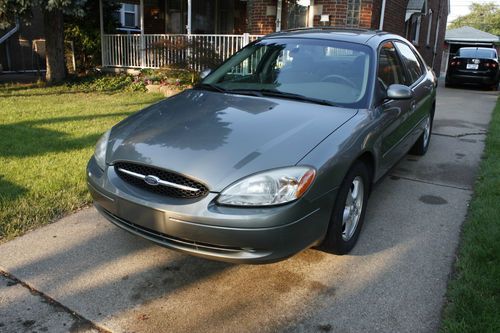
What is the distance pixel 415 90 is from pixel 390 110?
3.96 feet

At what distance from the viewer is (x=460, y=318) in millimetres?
2539

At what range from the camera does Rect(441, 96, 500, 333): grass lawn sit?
251 centimetres

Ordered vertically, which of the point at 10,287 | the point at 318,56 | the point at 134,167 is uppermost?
the point at 318,56

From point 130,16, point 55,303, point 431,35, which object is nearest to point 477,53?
point 431,35

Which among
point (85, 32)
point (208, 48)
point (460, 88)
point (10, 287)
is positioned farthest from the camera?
point (460, 88)

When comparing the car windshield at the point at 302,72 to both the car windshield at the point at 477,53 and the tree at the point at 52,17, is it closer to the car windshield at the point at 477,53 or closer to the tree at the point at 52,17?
the tree at the point at 52,17

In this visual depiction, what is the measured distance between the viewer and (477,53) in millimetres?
16078

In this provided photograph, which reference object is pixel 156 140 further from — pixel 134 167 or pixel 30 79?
pixel 30 79

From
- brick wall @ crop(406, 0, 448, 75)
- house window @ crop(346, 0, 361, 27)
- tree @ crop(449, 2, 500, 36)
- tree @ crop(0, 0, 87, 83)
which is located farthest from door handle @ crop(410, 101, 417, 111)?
tree @ crop(449, 2, 500, 36)

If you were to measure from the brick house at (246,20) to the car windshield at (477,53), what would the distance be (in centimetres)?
167

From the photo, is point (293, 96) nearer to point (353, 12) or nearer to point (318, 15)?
point (353, 12)

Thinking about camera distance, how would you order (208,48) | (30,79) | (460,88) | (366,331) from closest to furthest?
(366,331), (208,48), (30,79), (460,88)

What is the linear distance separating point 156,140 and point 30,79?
1181 centimetres

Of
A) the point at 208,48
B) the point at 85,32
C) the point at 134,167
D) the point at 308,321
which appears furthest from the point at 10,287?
the point at 85,32
